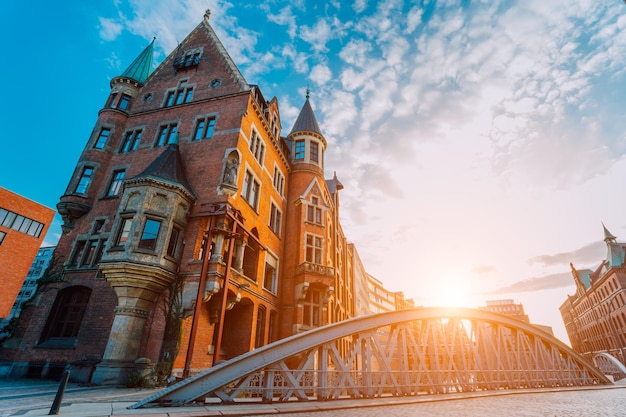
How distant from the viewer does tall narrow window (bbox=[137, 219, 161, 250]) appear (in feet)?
47.5

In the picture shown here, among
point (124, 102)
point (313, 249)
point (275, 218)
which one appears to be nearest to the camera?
point (124, 102)

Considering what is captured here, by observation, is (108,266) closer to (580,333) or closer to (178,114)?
(178,114)

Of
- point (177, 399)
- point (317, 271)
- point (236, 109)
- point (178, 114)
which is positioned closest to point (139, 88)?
point (178, 114)

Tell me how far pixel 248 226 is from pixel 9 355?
562 inches

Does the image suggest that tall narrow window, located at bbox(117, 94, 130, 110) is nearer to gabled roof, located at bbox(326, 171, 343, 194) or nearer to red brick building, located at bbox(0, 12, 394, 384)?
red brick building, located at bbox(0, 12, 394, 384)

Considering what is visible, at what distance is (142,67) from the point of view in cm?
2502

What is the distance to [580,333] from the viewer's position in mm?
73875

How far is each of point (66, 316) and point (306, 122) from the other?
73.8 feet

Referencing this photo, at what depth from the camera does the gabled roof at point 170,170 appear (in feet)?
50.5

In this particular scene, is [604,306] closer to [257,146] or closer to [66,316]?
[257,146]

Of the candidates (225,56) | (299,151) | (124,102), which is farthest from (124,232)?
(299,151)

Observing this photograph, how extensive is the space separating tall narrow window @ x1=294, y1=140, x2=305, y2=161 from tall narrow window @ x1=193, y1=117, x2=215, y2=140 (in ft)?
30.1

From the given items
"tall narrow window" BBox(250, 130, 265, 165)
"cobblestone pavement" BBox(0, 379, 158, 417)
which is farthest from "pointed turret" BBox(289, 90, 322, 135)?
"cobblestone pavement" BBox(0, 379, 158, 417)

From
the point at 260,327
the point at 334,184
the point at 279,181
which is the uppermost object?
the point at 334,184
